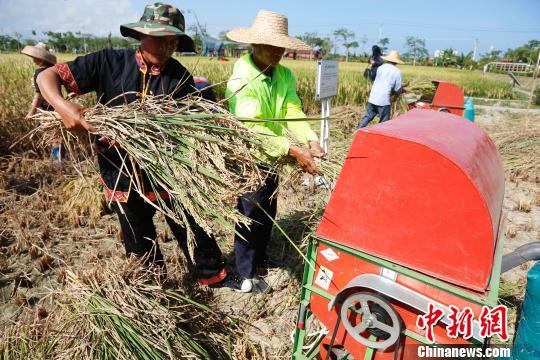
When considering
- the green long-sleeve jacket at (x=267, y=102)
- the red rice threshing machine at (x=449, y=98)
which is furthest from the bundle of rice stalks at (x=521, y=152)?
the green long-sleeve jacket at (x=267, y=102)

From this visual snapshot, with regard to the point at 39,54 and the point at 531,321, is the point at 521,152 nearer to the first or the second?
the point at 531,321

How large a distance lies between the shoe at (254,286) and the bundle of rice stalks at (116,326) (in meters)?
0.65

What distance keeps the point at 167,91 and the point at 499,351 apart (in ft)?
8.28

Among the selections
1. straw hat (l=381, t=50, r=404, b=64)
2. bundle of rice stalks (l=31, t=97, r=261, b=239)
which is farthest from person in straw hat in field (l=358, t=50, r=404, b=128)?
bundle of rice stalks (l=31, t=97, r=261, b=239)

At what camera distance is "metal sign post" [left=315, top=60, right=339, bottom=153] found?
487 cm

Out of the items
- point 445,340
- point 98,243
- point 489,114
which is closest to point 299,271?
point 445,340

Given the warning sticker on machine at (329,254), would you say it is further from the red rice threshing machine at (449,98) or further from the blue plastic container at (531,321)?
the red rice threshing machine at (449,98)

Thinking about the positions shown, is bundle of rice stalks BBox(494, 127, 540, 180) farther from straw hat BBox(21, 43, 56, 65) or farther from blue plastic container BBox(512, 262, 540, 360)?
straw hat BBox(21, 43, 56, 65)

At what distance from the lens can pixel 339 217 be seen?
1.64 m

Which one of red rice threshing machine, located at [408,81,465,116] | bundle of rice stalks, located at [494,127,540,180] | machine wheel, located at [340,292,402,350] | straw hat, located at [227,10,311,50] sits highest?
straw hat, located at [227,10,311,50]

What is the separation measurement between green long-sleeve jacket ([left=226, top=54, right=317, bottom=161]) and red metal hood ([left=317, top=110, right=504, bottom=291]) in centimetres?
55

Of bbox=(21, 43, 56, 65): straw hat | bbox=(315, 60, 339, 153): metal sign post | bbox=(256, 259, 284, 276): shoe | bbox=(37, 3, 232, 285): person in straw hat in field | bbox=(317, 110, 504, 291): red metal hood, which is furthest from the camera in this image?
bbox=(315, 60, 339, 153): metal sign post

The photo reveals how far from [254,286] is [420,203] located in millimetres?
1772

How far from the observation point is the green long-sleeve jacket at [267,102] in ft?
6.58
